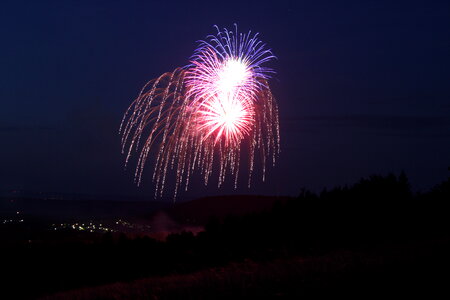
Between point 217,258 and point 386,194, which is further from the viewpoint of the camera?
point 386,194

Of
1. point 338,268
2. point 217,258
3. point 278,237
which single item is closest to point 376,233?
point 278,237

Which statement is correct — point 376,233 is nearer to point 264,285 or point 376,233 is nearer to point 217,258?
point 217,258

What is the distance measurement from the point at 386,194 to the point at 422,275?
12052mm

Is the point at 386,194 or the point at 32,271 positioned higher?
the point at 386,194

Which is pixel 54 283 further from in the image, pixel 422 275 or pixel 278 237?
pixel 422 275

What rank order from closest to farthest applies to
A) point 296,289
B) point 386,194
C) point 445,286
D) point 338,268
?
point 445,286
point 296,289
point 338,268
point 386,194

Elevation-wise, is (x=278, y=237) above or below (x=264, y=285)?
above

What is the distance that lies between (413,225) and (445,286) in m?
10.3

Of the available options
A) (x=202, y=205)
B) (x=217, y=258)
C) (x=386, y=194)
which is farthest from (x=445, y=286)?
(x=202, y=205)

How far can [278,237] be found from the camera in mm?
17547

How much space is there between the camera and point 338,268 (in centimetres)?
1055

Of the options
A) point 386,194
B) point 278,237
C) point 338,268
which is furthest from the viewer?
point 386,194

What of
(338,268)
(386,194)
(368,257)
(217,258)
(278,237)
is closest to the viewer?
(338,268)

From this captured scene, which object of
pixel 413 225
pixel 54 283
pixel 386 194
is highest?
pixel 386 194
